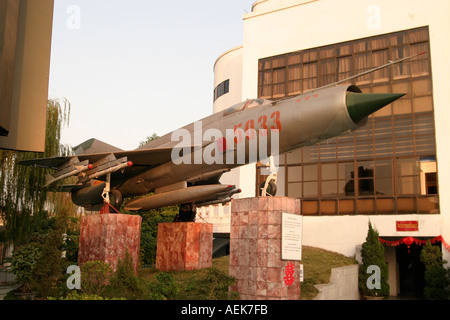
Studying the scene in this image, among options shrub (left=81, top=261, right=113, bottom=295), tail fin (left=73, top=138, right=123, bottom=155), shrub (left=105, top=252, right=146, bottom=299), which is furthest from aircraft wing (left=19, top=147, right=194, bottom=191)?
shrub (left=105, top=252, right=146, bottom=299)

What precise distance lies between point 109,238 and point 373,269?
1296cm

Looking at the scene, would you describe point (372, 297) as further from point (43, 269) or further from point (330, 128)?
point (43, 269)

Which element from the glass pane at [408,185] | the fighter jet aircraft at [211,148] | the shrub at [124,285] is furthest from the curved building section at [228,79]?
the shrub at [124,285]

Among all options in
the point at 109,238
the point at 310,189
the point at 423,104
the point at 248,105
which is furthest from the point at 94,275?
the point at 423,104

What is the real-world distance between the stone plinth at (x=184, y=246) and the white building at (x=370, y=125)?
29.3 feet

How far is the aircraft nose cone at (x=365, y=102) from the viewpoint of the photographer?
901 cm

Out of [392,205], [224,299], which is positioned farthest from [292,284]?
[392,205]

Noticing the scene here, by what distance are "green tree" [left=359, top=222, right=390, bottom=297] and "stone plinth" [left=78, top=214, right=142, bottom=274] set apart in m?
11.8

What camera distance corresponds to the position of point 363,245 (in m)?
19.7

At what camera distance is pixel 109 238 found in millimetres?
11945

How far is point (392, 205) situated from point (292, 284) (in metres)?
12.7

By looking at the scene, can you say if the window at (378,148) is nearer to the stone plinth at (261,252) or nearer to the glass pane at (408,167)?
the glass pane at (408,167)

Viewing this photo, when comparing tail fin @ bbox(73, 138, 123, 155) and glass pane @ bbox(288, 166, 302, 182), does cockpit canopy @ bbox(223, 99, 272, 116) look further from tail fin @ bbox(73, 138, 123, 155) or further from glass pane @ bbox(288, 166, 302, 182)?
glass pane @ bbox(288, 166, 302, 182)

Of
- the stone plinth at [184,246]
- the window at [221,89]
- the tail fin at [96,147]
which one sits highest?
the window at [221,89]
